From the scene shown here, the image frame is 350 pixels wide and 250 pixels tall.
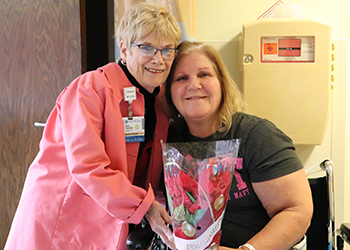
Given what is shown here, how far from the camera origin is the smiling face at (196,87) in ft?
4.36

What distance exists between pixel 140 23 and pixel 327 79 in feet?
4.18

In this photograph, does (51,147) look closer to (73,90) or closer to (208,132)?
(73,90)

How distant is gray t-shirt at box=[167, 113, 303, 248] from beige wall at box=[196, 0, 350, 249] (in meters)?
0.91

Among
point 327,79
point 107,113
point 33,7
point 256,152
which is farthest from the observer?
point 327,79

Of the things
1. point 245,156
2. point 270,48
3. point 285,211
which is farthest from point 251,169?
point 270,48

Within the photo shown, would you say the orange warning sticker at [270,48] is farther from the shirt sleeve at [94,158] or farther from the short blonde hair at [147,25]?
the shirt sleeve at [94,158]

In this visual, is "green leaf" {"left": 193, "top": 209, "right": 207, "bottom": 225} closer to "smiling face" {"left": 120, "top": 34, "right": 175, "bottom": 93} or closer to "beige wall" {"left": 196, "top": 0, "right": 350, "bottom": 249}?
"smiling face" {"left": 120, "top": 34, "right": 175, "bottom": 93}

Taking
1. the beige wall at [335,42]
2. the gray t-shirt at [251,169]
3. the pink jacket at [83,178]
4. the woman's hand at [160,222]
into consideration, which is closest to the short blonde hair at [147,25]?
the pink jacket at [83,178]

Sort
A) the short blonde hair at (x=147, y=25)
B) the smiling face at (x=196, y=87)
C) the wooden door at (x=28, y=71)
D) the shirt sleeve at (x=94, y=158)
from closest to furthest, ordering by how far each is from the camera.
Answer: the shirt sleeve at (x=94, y=158) < the short blonde hair at (x=147, y=25) < the smiling face at (x=196, y=87) < the wooden door at (x=28, y=71)

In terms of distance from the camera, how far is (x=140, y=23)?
3.79 feet

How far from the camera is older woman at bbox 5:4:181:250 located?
1056 millimetres

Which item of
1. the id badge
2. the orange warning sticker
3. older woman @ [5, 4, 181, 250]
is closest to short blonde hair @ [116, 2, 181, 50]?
older woman @ [5, 4, 181, 250]

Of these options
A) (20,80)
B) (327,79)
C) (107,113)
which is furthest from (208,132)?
(20,80)

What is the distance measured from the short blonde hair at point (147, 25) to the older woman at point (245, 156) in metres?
0.21
